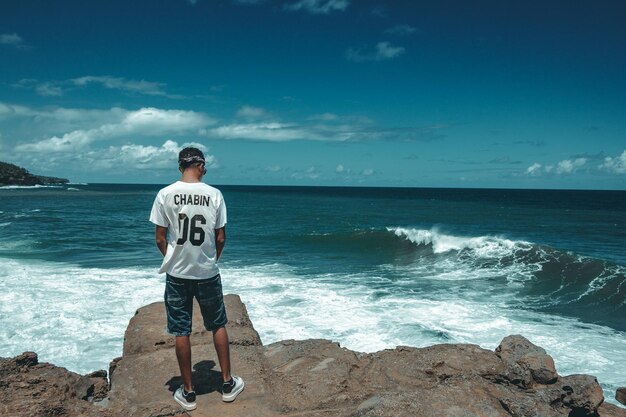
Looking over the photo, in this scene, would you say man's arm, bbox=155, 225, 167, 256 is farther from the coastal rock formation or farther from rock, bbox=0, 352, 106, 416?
rock, bbox=0, 352, 106, 416

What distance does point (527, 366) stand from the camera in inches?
168

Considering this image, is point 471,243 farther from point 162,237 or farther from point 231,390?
point 162,237

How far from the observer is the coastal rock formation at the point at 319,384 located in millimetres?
3510

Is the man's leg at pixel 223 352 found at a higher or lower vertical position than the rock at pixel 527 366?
higher

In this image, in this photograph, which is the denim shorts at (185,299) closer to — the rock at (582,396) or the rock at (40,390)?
the rock at (40,390)

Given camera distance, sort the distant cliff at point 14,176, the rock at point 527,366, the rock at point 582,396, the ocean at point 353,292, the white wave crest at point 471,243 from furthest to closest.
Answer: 1. the distant cliff at point 14,176
2. the white wave crest at point 471,243
3. the ocean at point 353,292
4. the rock at point 527,366
5. the rock at point 582,396

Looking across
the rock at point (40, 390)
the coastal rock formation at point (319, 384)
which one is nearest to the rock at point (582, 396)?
the coastal rock formation at point (319, 384)

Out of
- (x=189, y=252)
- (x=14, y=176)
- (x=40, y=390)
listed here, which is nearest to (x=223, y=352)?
(x=189, y=252)

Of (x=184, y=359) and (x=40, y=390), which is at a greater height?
(x=184, y=359)

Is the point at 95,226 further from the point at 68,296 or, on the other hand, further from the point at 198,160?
the point at 198,160

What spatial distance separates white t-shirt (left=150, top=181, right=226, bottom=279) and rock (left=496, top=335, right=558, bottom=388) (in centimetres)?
297

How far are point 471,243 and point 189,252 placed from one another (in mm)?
20084

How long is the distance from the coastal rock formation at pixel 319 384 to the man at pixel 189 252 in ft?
1.20

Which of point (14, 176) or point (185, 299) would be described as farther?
point (14, 176)
